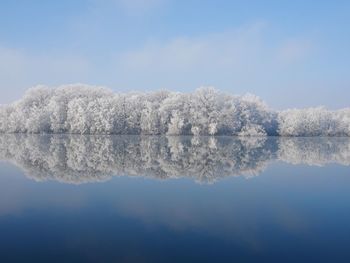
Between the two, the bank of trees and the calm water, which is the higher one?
the bank of trees

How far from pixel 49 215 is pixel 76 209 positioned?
3.68 ft

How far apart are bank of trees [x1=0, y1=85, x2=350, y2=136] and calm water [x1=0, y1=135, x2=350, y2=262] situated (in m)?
55.7

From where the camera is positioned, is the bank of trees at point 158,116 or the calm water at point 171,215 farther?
the bank of trees at point 158,116

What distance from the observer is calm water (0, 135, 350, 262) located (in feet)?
30.9

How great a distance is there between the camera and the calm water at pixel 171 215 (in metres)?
9.43

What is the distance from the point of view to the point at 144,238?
34.1 feet

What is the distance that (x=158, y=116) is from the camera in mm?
80250

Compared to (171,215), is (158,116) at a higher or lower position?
higher

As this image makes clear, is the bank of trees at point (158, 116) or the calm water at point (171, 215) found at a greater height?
the bank of trees at point (158, 116)

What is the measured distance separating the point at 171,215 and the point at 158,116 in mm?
67588

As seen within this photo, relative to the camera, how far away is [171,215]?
13.0 m

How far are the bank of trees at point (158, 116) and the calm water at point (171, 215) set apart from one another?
183ft

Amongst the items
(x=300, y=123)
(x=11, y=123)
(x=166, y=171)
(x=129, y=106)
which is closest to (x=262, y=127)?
(x=300, y=123)

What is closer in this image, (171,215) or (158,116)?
(171,215)
